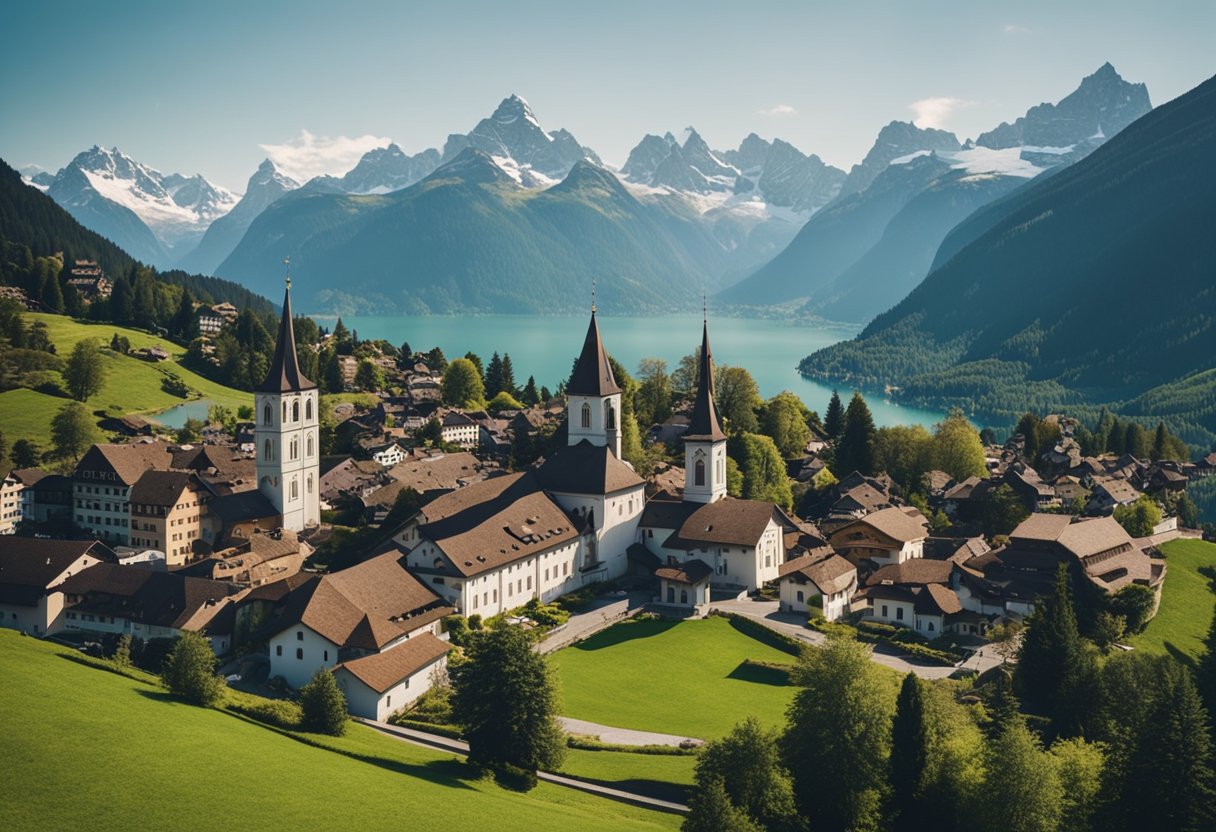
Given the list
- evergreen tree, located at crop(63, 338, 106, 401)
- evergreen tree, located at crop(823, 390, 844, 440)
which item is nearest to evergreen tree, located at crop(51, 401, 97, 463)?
evergreen tree, located at crop(63, 338, 106, 401)

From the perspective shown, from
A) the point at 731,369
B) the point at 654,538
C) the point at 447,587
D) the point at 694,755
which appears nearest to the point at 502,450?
the point at 731,369

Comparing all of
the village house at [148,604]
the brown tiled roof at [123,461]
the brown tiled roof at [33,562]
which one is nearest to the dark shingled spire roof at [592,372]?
the village house at [148,604]

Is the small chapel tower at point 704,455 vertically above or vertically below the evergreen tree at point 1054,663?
above

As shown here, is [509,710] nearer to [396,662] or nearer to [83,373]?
[396,662]

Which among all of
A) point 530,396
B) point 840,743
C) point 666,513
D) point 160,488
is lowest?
point 840,743

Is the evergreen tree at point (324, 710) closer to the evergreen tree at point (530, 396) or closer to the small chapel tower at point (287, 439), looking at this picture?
the small chapel tower at point (287, 439)

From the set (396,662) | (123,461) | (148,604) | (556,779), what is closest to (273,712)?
(396,662)
